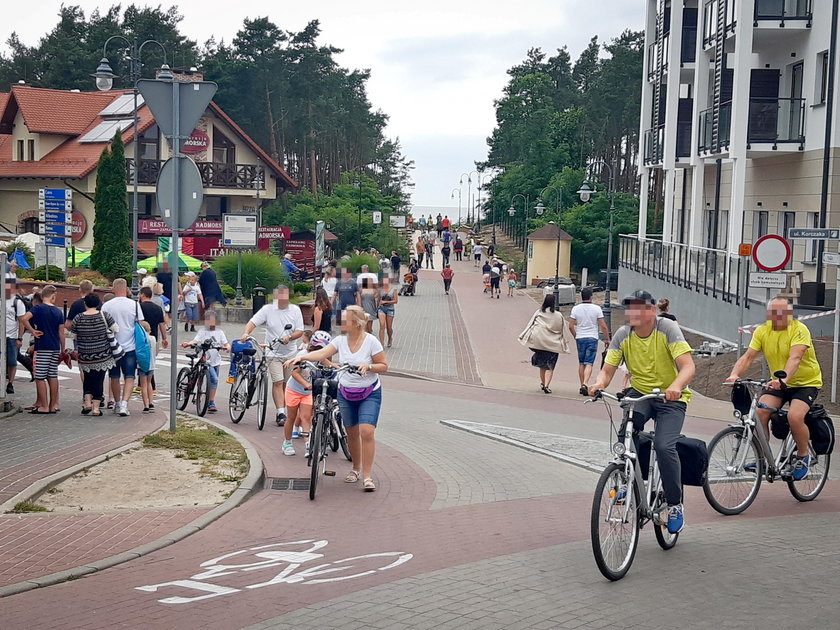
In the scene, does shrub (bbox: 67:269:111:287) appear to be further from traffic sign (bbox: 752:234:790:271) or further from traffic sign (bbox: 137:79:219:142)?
traffic sign (bbox: 137:79:219:142)

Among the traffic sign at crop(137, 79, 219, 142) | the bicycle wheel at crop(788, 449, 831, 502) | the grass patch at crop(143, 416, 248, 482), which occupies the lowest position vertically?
the grass patch at crop(143, 416, 248, 482)

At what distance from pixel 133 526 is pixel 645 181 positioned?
1521 inches

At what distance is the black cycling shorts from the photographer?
368 inches

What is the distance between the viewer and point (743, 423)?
9102 mm

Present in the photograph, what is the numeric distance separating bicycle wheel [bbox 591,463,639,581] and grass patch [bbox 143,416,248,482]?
415 cm

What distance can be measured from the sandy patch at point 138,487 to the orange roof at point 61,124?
44.7 meters

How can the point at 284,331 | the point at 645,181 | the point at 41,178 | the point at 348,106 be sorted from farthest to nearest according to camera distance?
the point at 348,106 < the point at 41,178 < the point at 645,181 < the point at 284,331

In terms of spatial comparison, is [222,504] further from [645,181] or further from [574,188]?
[574,188]

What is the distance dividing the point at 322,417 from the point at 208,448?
229 cm

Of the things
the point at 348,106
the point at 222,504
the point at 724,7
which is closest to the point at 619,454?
the point at 222,504

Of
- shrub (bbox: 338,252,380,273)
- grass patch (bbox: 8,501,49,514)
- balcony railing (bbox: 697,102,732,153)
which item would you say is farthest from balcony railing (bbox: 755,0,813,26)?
grass patch (bbox: 8,501,49,514)

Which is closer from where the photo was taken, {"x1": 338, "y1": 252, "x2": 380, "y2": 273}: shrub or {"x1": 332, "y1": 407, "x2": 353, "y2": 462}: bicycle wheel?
{"x1": 332, "y1": 407, "x2": 353, "y2": 462}: bicycle wheel

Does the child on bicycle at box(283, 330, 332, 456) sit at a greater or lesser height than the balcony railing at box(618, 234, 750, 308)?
lesser

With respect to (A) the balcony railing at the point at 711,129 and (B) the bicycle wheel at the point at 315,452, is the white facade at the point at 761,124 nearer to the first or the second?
(A) the balcony railing at the point at 711,129
